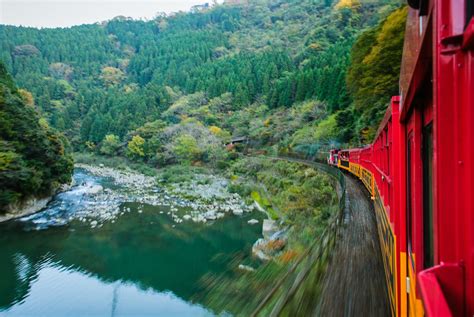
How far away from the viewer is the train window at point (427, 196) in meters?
1.37

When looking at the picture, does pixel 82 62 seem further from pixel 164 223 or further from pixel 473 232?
pixel 473 232

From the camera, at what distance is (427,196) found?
4.89 feet

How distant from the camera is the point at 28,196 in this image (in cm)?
1922

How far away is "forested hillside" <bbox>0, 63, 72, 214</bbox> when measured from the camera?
17.5m

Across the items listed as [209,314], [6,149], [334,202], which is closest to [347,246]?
[209,314]

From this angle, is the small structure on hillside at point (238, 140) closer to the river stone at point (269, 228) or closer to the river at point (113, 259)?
the river at point (113, 259)

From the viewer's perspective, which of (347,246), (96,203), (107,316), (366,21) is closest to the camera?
(347,246)

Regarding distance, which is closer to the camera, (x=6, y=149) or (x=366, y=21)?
(x=6, y=149)

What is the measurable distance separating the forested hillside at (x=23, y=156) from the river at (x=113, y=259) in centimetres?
160

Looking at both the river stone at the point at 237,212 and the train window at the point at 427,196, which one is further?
the river stone at the point at 237,212

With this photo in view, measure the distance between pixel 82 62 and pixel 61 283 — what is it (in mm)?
88375

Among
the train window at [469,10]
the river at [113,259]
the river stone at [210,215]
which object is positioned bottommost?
the river at [113,259]

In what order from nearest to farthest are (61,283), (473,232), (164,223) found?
1. (473,232)
2. (61,283)
3. (164,223)

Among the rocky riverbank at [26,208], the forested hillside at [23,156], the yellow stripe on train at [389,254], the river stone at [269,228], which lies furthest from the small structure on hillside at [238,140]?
the yellow stripe on train at [389,254]
